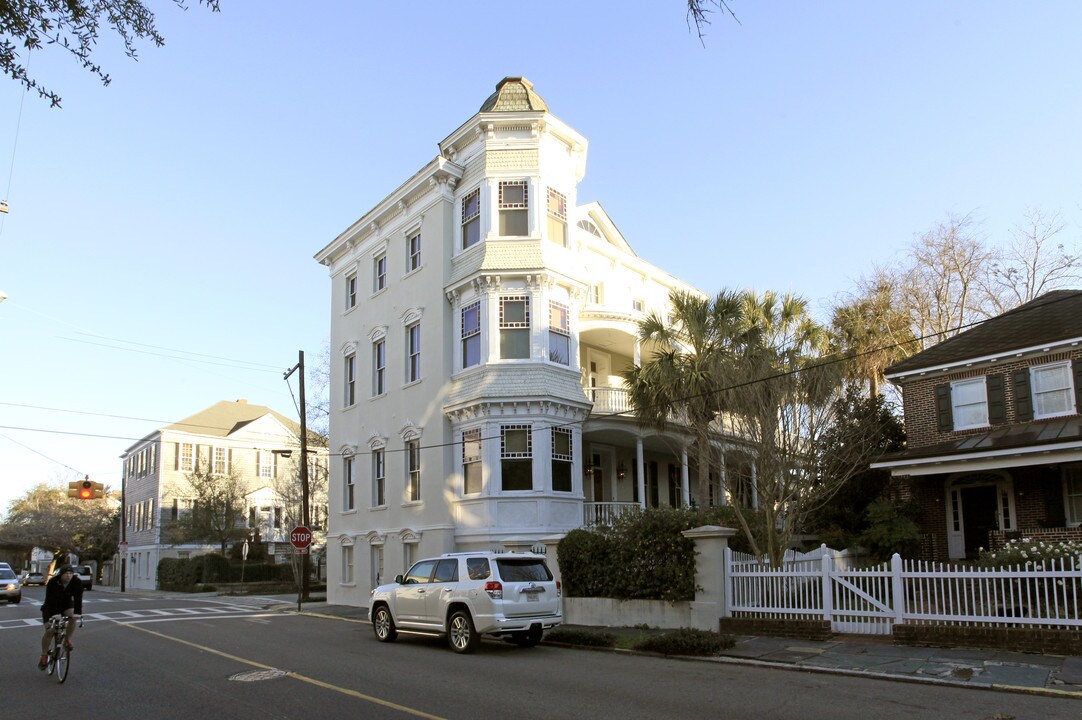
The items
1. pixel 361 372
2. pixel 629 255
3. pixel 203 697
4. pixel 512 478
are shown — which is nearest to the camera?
pixel 203 697

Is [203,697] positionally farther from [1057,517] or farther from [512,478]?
[1057,517]

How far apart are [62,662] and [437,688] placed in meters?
5.54

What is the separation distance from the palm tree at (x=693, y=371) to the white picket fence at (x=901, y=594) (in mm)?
4858

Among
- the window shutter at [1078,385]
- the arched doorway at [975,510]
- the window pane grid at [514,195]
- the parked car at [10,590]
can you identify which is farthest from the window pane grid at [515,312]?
the parked car at [10,590]

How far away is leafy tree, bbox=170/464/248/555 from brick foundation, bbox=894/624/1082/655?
41.1 metres

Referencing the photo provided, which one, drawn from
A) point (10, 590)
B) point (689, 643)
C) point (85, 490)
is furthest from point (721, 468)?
point (10, 590)

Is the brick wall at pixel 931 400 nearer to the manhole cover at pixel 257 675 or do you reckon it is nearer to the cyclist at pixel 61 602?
the manhole cover at pixel 257 675

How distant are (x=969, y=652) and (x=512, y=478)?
12677 millimetres

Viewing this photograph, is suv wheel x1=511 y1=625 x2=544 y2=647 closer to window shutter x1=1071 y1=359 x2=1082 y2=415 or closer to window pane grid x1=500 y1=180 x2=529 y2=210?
window pane grid x1=500 y1=180 x2=529 y2=210

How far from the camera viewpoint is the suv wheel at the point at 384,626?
636 inches

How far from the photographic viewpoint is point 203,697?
10.1 metres

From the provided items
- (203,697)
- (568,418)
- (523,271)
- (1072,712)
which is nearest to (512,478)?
(568,418)

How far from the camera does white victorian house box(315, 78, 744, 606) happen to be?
22844mm

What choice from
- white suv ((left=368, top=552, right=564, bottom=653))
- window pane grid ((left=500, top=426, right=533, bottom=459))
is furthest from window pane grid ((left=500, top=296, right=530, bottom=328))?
white suv ((left=368, top=552, right=564, bottom=653))
